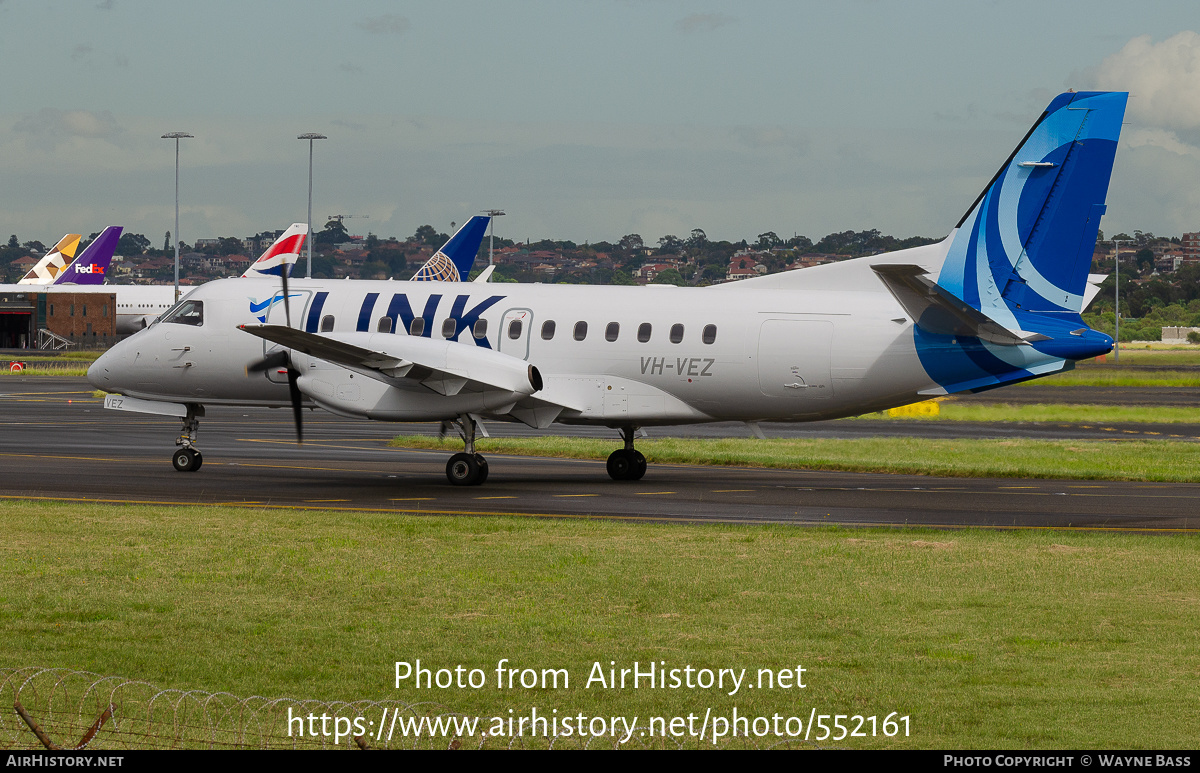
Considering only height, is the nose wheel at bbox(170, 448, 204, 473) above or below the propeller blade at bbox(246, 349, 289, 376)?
below

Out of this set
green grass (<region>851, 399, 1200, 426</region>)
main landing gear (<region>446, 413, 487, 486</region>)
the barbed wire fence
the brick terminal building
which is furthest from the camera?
the brick terminal building

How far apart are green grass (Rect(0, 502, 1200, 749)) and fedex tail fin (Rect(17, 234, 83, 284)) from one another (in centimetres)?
13706

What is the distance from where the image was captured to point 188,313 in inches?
1167

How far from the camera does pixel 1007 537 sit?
19.6 metres

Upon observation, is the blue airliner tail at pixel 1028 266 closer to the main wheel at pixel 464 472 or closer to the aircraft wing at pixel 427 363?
the aircraft wing at pixel 427 363

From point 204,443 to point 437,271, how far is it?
1738 cm

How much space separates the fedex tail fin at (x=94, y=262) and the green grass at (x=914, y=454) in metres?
116

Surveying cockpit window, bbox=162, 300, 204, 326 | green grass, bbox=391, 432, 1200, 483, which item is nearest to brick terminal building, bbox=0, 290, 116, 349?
green grass, bbox=391, 432, 1200, 483

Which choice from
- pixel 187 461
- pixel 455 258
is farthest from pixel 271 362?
pixel 455 258

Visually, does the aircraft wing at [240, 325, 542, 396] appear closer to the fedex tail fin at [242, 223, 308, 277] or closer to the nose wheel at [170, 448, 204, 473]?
the nose wheel at [170, 448, 204, 473]

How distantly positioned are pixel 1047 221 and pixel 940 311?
107 inches

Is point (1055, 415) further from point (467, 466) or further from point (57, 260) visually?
point (57, 260)

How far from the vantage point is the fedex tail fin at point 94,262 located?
143000 millimetres

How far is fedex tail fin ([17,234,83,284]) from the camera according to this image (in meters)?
147
